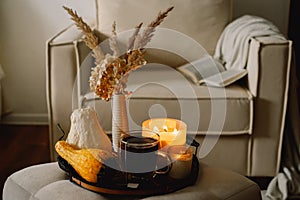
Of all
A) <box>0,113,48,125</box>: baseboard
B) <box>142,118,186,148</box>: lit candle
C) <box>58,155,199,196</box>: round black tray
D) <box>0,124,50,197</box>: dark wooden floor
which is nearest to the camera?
<box>58,155,199,196</box>: round black tray

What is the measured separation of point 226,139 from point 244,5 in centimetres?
107

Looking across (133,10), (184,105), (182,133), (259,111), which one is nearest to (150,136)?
(182,133)

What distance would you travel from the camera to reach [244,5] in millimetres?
2756

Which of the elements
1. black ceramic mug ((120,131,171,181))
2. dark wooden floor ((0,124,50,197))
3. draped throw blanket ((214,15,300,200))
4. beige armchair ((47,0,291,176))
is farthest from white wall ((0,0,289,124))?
black ceramic mug ((120,131,171,181))

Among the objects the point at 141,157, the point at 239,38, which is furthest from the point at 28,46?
the point at 141,157

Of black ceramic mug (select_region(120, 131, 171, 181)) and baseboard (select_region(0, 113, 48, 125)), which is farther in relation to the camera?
baseboard (select_region(0, 113, 48, 125))

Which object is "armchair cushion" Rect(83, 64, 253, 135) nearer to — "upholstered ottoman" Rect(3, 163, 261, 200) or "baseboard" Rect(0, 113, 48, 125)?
"upholstered ottoman" Rect(3, 163, 261, 200)

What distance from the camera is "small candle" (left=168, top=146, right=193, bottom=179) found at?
4.21 feet

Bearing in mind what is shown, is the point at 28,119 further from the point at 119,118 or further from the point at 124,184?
the point at 124,184

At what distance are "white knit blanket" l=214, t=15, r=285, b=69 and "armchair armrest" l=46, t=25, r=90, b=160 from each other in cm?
67

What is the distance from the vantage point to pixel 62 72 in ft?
6.59

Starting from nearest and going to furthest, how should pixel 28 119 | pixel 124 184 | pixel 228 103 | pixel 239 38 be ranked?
pixel 124 184
pixel 228 103
pixel 239 38
pixel 28 119

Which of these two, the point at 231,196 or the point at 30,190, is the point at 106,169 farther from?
the point at 231,196

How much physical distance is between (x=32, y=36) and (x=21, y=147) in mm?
693
